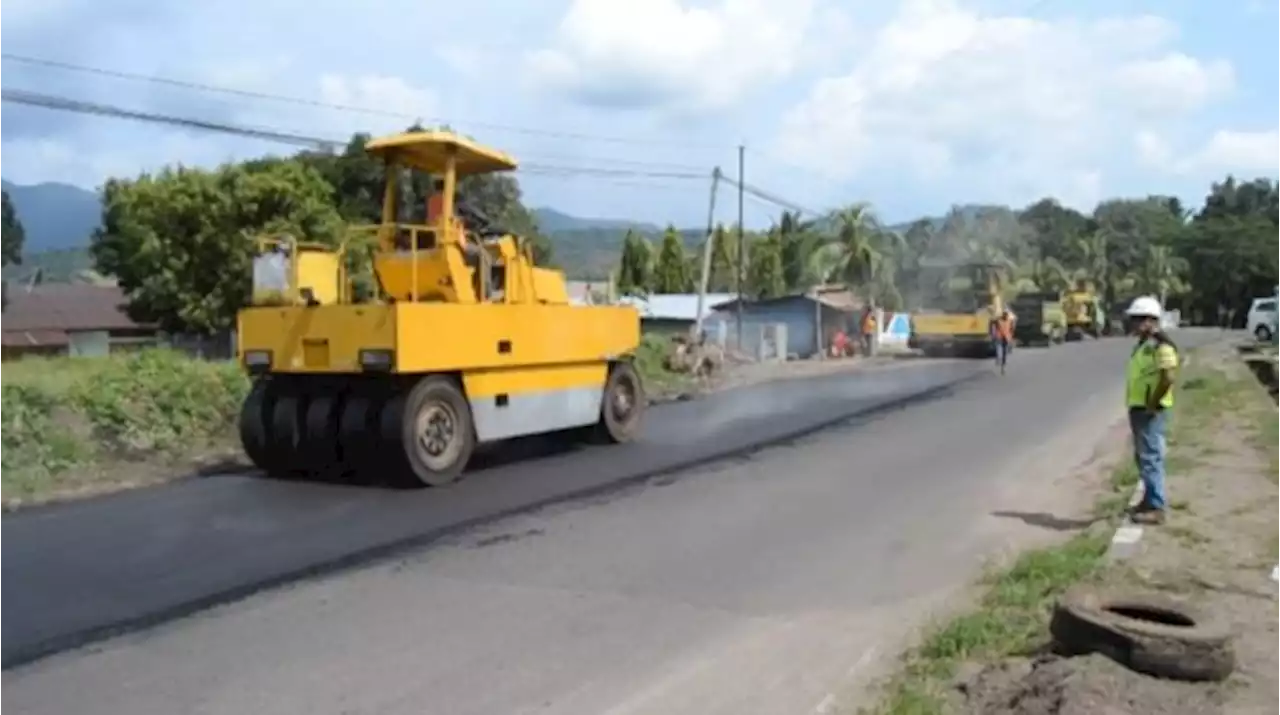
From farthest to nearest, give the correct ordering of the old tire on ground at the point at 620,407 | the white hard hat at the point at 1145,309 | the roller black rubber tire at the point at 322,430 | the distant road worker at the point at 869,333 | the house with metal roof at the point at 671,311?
the house with metal roof at the point at 671,311
the distant road worker at the point at 869,333
the old tire on ground at the point at 620,407
the roller black rubber tire at the point at 322,430
the white hard hat at the point at 1145,309

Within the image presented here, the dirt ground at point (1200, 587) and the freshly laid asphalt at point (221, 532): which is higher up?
the dirt ground at point (1200, 587)

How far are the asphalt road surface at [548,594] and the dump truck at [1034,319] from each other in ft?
112

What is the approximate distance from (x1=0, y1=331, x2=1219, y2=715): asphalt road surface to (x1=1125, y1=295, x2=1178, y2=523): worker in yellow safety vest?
1177 millimetres

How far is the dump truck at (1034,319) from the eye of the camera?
4594cm

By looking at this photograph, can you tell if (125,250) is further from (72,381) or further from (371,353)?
(371,353)

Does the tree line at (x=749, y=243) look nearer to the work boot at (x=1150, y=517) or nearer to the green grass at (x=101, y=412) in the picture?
the green grass at (x=101, y=412)

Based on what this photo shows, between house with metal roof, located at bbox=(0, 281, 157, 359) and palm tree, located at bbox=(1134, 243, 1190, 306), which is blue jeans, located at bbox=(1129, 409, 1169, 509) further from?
palm tree, located at bbox=(1134, 243, 1190, 306)

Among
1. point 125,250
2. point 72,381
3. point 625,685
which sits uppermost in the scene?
point 125,250

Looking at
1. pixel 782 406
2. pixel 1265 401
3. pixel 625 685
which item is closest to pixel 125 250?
pixel 782 406

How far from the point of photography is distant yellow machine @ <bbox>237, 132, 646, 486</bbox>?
11.6 metres

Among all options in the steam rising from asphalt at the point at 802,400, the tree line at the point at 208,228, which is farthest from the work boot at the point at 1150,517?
the tree line at the point at 208,228

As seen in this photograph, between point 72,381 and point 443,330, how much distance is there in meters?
4.74

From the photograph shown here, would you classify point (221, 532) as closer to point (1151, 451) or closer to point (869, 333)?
point (1151, 451)

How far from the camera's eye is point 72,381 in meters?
13.8
